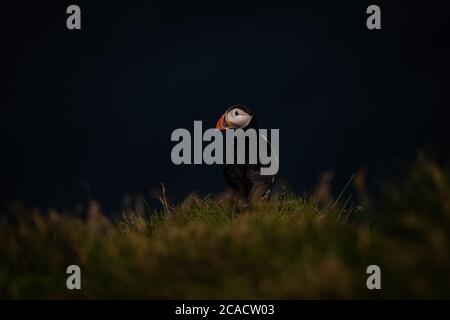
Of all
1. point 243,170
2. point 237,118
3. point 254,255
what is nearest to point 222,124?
point 237,118

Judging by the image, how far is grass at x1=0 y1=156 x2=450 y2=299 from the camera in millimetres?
4328

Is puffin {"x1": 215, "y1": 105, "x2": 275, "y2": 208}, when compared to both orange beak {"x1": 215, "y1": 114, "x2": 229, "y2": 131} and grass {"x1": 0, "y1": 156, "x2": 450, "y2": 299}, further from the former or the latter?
grass {"x1": 0, "y1": 156, "x2": 450, "y2": 299}

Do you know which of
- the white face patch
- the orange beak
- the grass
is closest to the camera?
the grass

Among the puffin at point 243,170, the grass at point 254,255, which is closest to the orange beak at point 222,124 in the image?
the puffin at point 243,170

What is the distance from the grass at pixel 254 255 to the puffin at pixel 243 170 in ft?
3.28

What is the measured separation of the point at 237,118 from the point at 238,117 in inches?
0.8

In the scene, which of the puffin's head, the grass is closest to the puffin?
the puffin's head

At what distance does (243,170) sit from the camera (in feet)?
24.1

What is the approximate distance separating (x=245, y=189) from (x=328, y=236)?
2.26m

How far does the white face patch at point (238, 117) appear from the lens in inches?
285

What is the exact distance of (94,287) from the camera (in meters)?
5.07

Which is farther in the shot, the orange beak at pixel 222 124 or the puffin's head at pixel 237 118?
the orange beak at pixel 222 124

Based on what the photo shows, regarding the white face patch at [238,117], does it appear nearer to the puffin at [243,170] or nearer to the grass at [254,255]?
the puffin at [243,170]
